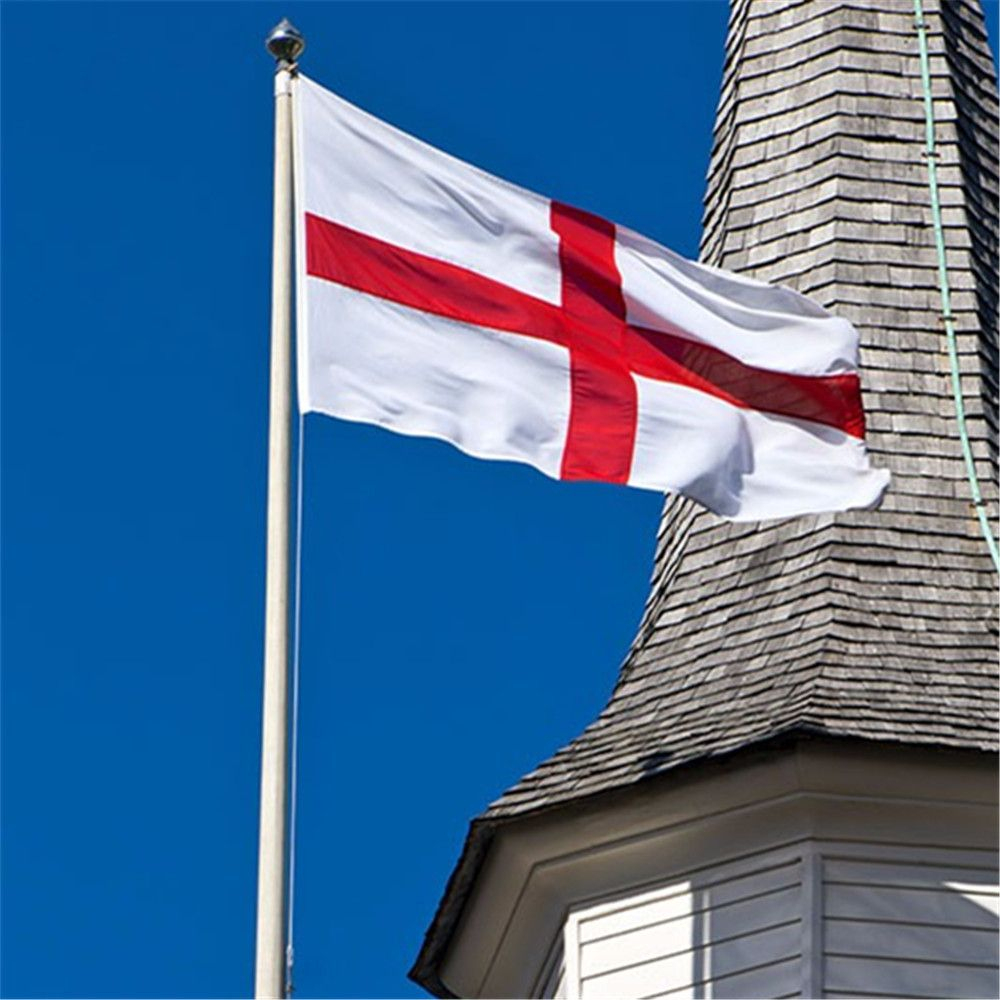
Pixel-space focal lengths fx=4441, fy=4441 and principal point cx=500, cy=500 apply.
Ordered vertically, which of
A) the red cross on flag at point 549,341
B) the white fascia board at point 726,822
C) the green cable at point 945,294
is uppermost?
the green cable at point 945,294

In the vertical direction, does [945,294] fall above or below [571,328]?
above

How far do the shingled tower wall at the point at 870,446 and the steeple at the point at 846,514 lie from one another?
14mm

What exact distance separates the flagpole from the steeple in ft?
13.5

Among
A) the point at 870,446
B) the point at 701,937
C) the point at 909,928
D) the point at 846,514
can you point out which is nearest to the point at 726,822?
the point at 701,937

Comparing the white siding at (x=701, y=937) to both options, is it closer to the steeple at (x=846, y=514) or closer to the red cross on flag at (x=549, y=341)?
the steeple at (x=846, y=514)

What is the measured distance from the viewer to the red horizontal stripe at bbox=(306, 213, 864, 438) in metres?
17.0

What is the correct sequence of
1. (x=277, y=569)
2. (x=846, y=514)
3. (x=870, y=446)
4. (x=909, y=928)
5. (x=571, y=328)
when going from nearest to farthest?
(x=277, y=569)
(x=571, y=328)
(x=909, y=928)
(x=846, y=514)
(x=870, y=446)

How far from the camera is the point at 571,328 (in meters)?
17.9

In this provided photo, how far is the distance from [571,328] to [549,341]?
0.19 meters

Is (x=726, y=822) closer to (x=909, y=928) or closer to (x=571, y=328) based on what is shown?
(x=909, y=928)

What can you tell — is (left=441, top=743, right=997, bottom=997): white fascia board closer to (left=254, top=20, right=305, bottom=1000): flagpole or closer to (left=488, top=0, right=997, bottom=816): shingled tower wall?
(left=488, top=0, right=997, bottom=816): shingled tower wall

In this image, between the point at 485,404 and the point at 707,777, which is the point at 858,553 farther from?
the point at 485,404

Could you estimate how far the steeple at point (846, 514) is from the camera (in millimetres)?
20094

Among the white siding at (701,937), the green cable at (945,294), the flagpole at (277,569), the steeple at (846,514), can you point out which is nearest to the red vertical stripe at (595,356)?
the flagpole at (277,569)
